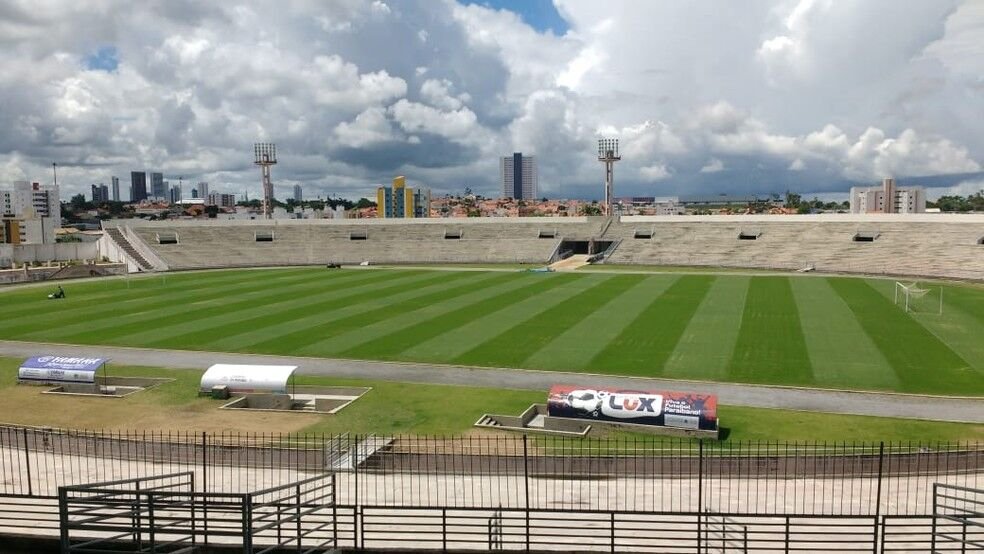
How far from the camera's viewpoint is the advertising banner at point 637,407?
76.2ft

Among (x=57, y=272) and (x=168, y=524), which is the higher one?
(x=57, y=272)

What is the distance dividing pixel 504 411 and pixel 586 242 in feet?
247

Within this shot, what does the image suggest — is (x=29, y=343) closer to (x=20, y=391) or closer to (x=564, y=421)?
(x=20, y=391)

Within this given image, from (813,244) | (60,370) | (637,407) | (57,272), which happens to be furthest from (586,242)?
(637,407)

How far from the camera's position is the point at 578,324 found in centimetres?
4362

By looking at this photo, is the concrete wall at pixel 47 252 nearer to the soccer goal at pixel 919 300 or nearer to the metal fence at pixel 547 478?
the metal fence at pixel 547 478

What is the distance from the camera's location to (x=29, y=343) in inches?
1612

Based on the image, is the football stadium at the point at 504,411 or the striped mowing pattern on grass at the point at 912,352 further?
the striped mowing pattern on grass at the point at 912,352

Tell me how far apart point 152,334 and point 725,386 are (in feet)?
108

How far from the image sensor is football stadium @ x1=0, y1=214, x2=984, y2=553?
45.8ft

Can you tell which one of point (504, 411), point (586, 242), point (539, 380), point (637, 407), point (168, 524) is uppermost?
point (586, 242)

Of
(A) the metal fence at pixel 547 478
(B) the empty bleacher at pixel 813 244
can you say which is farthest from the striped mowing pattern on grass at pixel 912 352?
(B) the empty bleacher at pixel 813 244

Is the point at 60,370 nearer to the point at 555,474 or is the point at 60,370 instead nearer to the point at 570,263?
the point at 555,474

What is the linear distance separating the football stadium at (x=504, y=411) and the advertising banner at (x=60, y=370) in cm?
14
